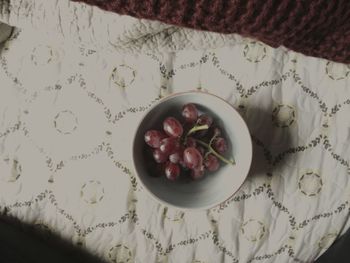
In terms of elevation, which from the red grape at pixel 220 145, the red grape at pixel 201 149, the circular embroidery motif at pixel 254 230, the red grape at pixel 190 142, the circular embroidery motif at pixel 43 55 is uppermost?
the circular embroidery motif at pixel 43 55

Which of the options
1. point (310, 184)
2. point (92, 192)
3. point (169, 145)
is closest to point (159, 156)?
point (169, 145)

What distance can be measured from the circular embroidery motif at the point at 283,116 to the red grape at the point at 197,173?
0.14 m

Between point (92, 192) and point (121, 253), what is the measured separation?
0.10 m

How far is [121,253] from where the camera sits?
0.69 meters

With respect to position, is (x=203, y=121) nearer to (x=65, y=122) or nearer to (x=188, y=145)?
(x=188, y=145)

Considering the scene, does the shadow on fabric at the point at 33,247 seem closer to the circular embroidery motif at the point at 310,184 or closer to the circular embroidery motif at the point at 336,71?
the circular embroidery motif at the point at 310,184

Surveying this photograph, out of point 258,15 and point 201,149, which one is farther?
point 201,149

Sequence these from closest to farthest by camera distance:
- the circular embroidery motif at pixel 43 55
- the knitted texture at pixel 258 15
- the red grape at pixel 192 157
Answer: the knitted texture at pixel 258 15, the red grape at pixel 192 157, the circular embroidery motif at pixel 43 55

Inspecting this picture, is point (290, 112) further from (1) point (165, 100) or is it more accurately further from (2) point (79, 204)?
(2) point (79, 204)

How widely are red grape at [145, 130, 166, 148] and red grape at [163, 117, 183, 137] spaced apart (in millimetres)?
12

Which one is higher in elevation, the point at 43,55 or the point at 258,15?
the point at 258,15

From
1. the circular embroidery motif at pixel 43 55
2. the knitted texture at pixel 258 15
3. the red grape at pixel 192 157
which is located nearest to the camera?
the knitted texture at pixel 258 15

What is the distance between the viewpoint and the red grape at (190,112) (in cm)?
64

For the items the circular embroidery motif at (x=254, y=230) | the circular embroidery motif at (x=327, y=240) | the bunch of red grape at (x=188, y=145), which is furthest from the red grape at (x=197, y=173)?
the circular embroidery motif at (x=327, y=240)
